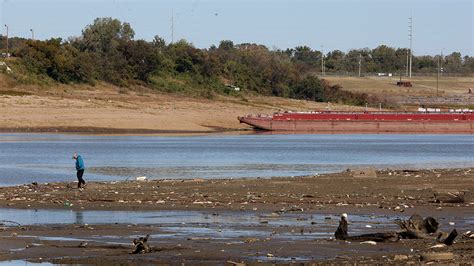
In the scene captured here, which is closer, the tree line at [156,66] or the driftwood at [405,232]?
the driftwood at [405,232]

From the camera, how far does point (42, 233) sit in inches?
876

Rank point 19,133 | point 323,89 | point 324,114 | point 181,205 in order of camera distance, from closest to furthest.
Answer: point 181,205 → point 19,133 → point 324,114 → point 323,89

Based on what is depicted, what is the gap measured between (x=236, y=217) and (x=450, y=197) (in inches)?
244

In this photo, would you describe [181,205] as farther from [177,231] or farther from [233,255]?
[233,255]

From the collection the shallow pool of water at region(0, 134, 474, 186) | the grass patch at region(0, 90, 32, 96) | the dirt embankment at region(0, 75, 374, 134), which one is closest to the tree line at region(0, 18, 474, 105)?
the dirt embankment at region(0, 75, 374, 134)

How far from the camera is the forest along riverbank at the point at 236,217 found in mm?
19344

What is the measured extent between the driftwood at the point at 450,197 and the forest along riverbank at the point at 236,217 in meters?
0.04

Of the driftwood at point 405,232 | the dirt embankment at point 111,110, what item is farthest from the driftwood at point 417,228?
the dirt embankment at point 111,110

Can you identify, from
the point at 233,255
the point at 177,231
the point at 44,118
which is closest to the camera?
the point at 233,255

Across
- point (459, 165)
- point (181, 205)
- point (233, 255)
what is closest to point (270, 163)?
point (459, 165)

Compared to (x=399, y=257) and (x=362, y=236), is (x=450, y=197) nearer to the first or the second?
(x=362, y=236)

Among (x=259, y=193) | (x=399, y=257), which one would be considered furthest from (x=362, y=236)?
(x=259, y=193)

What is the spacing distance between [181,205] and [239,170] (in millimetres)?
15382

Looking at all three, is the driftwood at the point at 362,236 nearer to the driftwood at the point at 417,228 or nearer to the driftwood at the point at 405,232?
the driftwood at the point at 405,232
